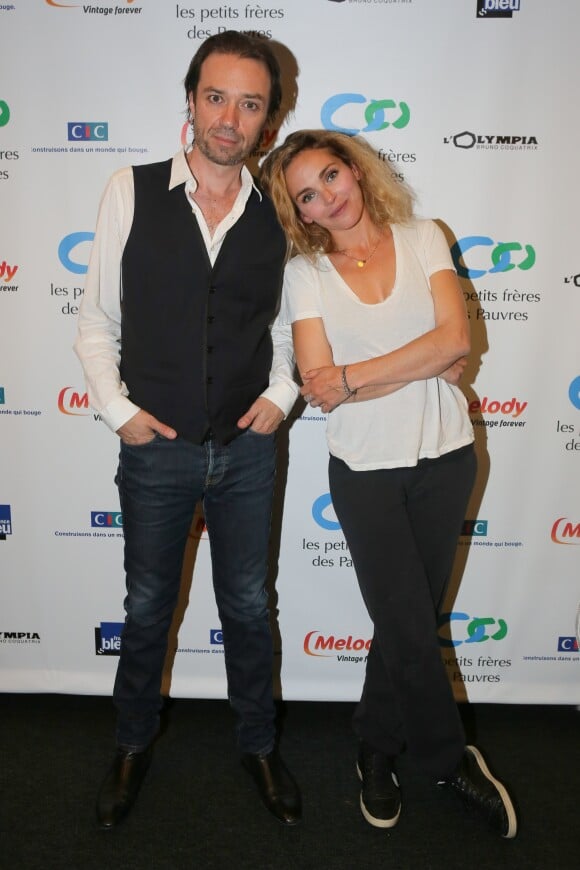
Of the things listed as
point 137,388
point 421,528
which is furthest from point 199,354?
point 421,528

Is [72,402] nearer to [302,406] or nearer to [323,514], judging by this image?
[302,406]

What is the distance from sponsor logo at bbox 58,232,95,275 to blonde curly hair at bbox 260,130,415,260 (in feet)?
2.53

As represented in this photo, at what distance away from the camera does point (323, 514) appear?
2.62 metres

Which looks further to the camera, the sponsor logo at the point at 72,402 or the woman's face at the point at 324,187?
the sponsor logo at the point at 72,402

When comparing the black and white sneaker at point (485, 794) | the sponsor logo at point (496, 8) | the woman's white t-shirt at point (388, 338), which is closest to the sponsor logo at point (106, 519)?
the woman's white t-shirt at point (388, 338)

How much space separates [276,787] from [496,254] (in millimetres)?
1840

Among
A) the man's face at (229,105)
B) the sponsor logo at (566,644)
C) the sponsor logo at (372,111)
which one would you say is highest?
the sponsor logo at (372,111)

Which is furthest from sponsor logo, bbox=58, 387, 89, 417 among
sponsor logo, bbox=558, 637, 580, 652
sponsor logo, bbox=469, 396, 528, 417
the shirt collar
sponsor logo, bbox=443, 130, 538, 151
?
sponsor logo, bbox=558, 637, 580, 652

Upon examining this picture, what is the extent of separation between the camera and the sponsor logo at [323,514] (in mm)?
2605

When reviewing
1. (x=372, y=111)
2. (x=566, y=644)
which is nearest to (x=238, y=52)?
(x=372, y=111)

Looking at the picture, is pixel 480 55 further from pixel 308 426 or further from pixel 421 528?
pixel 421 528

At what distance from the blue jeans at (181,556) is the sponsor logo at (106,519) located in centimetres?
62

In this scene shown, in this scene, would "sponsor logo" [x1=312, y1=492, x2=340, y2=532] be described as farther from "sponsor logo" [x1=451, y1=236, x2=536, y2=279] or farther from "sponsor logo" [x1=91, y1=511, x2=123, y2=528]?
"sponsor logo" [x1=451, y1=236, x2=536, y2=279]

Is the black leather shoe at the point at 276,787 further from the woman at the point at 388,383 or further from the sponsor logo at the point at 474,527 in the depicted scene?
the sponsor logo at the point at 474,527
